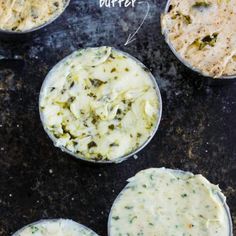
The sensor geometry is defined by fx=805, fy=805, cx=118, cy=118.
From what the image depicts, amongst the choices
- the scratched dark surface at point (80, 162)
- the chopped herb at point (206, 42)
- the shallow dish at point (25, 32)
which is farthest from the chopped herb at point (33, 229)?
the chopped herb at point (206, 42)

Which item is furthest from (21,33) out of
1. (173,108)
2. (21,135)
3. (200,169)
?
(200,169)

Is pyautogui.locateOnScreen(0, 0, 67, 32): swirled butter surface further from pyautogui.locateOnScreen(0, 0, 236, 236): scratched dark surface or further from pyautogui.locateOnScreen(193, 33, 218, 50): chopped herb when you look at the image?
pyautogui.locateOnScreen(193, 33, 218, 50): chopped herb

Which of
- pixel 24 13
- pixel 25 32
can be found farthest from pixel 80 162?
pixel 24 13

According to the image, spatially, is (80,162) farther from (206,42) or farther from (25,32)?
(206,42)

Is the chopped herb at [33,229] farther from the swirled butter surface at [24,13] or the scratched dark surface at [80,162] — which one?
the swirled butter surface at [24,13]

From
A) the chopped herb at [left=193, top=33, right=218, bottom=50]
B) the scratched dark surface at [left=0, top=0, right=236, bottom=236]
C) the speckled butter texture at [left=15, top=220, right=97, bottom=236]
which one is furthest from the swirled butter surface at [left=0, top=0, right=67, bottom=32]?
the speckled butter texture at [left=15, top=220, right=97, bottom=236]

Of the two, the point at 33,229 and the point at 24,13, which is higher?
the point at 24,13
